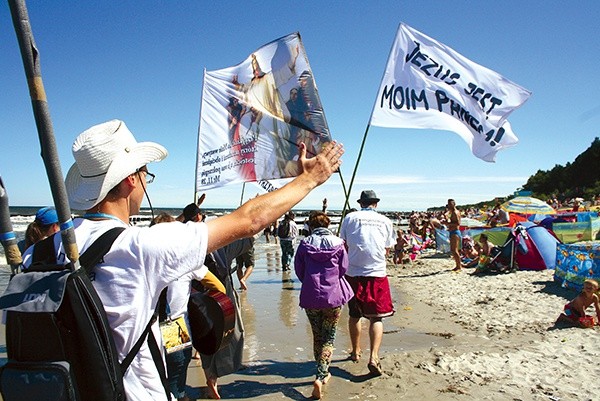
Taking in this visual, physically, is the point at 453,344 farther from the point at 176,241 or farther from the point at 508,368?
the point at 176,241

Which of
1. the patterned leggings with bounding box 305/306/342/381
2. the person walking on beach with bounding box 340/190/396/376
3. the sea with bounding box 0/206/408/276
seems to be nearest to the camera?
the patterned leggings with bounding box 305/306/342/381

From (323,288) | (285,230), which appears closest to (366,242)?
(323,288)

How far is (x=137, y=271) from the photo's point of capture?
1404 millimetres

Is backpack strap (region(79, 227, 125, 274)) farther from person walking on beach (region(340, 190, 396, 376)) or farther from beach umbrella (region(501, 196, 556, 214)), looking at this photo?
beach umbrella (region(501, 196, 556, 214))

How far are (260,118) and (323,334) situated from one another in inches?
97.5

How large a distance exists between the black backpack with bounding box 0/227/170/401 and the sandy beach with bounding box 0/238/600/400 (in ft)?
12.2

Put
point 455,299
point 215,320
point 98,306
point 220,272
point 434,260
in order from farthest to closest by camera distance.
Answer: point 434,260
point 455,299
point 220,272
point 215,320
point 98,306

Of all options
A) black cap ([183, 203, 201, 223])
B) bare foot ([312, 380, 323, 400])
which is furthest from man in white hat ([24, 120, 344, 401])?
bare foot ([312, 380, 323, 400])

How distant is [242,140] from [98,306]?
4.09 meters

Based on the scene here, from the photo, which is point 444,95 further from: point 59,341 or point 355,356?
point 59,341

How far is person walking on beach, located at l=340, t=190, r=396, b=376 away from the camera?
5230mm

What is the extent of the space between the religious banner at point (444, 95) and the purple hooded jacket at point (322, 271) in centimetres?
171

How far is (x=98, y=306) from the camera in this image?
131cm

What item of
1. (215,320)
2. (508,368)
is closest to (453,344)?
(508,368)
